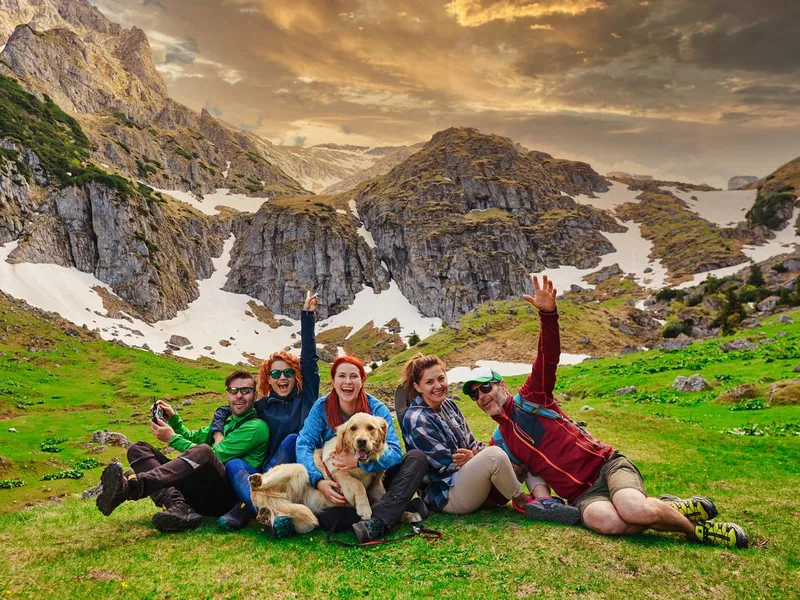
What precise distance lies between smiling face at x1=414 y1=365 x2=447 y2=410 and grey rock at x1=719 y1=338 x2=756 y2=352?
4188 cm

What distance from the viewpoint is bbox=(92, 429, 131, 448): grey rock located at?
3343 cm

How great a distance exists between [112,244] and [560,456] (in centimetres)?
17368

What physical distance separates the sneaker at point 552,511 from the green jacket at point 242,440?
618cm

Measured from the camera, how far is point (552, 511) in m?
9.02

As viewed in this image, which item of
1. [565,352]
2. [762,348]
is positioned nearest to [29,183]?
[565,352]

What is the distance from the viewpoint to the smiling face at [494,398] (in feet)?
31.0

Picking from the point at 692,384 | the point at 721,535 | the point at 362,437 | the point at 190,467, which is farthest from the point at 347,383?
the point at 692,384

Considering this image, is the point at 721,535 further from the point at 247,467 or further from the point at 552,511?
the point at 247,467

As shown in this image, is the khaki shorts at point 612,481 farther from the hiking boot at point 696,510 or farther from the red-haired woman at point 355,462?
the red-haired woman at point 355,462

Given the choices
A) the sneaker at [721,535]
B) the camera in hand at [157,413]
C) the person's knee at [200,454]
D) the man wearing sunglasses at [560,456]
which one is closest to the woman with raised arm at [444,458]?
the man wearing sunglasses at [560,456]

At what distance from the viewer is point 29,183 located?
137500mm

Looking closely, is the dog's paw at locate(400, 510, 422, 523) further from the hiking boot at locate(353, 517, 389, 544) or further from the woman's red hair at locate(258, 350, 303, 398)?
the woman's red hair at locate(258, 350, 303, 398)

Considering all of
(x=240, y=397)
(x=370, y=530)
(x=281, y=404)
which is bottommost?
(x=370, y=530)

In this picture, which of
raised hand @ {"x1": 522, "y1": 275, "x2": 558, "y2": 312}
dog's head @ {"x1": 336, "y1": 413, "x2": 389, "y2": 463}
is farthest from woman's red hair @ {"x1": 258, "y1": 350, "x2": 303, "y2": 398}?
raised hand @ {"x1": 522, "y1": 275, "x2": 558, "y2": 312}
